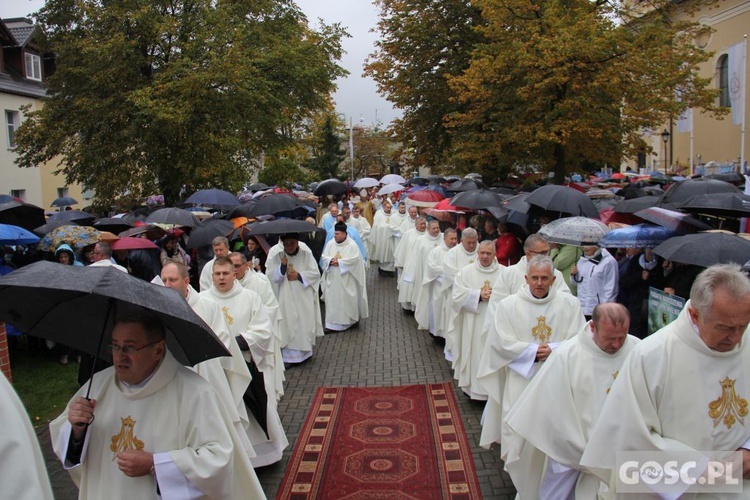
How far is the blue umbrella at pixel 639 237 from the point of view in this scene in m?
7.17

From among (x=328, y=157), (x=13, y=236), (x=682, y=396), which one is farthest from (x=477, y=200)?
(x=328, y=157)

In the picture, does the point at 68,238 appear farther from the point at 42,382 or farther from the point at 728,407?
the point at 728,407

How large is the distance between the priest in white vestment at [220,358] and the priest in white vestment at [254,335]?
320 mm

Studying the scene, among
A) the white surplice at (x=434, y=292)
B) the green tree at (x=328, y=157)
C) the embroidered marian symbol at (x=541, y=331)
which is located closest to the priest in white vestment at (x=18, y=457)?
the embroidered marian symbol at (x=541, y=331)

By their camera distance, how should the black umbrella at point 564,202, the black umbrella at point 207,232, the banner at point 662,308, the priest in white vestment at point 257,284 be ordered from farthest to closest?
1. the black umbrella at point 207,232
2. the black umbrella at point 564,202
3. the priest in white vestment at point 257,284
4. the banner at point 662,308

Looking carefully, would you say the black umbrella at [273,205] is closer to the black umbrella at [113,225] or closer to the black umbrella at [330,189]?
the black umbrella at [113,225]

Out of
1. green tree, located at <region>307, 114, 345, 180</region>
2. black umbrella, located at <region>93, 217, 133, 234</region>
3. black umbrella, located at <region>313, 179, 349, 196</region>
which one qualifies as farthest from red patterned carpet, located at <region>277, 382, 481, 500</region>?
green tree, located at <region>307, 114, 345, 180</region>

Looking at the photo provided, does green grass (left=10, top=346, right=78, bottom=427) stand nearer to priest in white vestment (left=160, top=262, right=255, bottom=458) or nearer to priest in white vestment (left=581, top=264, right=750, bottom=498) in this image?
priest in white vestment (left=160, top=262, right=255, bottom=458)

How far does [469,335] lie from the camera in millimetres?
8375

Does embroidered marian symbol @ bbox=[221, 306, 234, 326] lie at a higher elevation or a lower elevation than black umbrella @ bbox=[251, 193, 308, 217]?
lower

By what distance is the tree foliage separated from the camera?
14.4 meters

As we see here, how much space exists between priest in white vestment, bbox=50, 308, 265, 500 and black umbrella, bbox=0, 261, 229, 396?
117 millimetres

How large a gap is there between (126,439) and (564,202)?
24.8ft

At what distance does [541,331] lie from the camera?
5883mm
